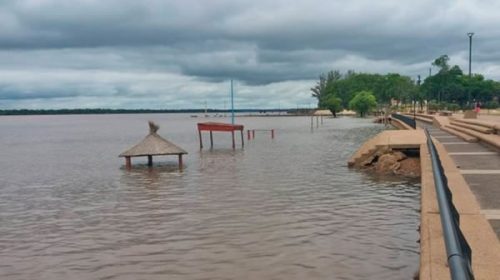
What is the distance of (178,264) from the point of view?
10703 mm

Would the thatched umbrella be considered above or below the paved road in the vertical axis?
below

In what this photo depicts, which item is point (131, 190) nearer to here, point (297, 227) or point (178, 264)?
point (297, 227)

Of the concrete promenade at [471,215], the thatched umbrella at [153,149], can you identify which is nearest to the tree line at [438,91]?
the thatched umbrella at [153,149]

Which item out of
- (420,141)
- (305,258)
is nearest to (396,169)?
(420,141)

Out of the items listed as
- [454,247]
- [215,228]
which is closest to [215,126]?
[215,228]

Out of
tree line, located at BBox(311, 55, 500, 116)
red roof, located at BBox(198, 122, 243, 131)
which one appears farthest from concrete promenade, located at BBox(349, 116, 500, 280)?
tree line, located at BBox(311, 55, 500, 116)

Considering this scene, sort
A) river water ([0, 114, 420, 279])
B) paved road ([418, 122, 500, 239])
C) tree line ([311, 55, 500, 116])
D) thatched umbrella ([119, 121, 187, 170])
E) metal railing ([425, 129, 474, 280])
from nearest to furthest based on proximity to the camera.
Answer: metal railing ([425, 129, 474, 280]) → paved road ([418, 122, 500, 239]) → river water ([0, 114, 420, 279]) → thatched umbrella ([119, 121, 187, 170]) → tree line ([311, 55, 500, 116])

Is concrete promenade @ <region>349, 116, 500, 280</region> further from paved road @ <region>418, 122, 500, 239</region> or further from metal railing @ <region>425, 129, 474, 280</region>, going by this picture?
metal railing @ <region>425, 129, 474, 280</region>

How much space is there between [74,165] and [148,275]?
93.1 feet

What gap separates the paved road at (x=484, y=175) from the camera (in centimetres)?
862

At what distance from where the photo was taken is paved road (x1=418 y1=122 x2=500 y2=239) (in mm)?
8617

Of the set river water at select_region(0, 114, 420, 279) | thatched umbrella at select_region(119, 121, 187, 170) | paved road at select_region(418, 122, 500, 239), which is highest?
paved road at select_region(418, 122, 500, 239)

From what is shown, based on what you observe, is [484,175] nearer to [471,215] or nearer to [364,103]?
[471,215]

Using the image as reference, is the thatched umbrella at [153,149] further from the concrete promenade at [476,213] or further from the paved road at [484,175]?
the concrete promenade at [476,213]
